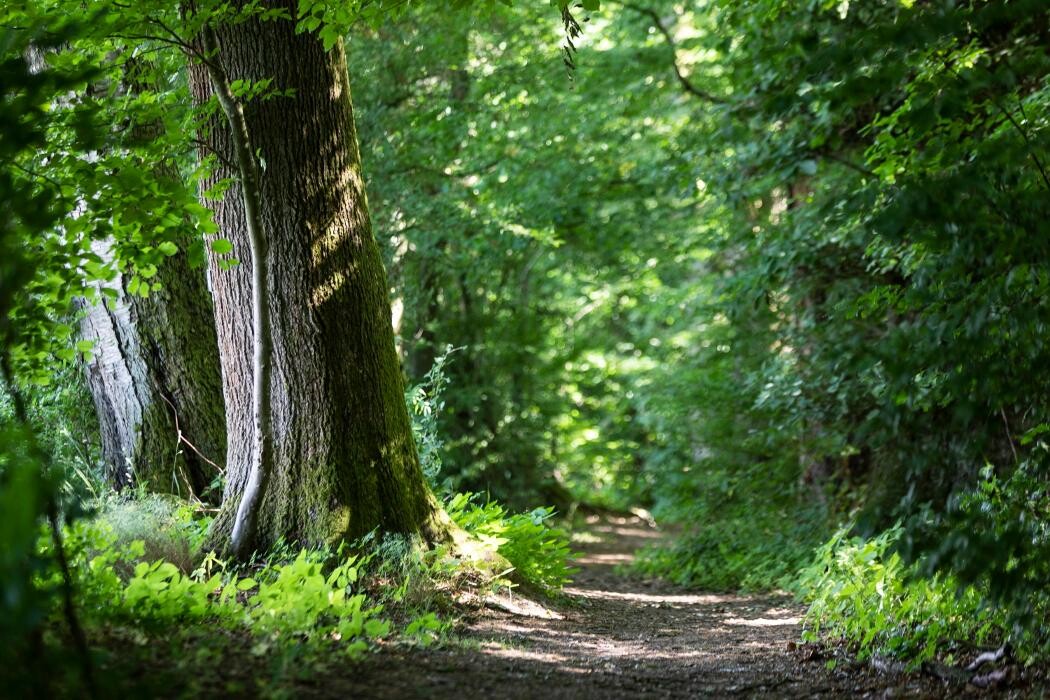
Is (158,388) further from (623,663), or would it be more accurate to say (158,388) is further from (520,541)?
(623,663)

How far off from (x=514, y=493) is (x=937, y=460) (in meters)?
10.8

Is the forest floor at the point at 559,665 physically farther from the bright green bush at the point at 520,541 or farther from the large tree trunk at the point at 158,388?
the large tree trunk at the point at 158,388

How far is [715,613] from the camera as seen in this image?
26.9 feet

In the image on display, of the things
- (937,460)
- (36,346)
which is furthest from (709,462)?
(36,346)

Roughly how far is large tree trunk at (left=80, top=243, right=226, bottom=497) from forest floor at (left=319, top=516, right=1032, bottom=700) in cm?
294

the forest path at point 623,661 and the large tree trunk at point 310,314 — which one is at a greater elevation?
the large tree trunk at point 310,314

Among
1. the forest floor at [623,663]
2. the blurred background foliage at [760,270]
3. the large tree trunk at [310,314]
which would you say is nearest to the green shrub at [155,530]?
the large tree trunk at [310,314]

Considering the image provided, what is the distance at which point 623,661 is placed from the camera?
17.9ft

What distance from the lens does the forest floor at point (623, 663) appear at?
434 cm

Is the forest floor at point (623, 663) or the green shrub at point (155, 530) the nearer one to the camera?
the forest floor at point (623, 663)

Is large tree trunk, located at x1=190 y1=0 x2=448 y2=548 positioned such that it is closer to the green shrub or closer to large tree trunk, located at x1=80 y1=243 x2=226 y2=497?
the green shrub

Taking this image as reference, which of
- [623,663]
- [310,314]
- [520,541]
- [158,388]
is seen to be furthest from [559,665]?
[158,388]

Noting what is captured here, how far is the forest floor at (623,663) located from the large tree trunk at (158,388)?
2.94 meters

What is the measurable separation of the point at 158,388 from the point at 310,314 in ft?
7.93
